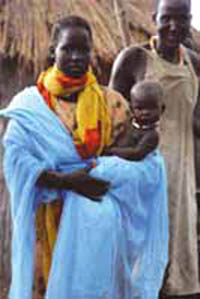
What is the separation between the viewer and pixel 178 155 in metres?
4.13

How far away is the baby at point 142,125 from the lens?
3549mm

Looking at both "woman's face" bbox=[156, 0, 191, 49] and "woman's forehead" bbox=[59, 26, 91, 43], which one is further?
"woman's face" bbox=[156, 0, 191, 49]

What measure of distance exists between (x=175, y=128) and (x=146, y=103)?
1.71 feet

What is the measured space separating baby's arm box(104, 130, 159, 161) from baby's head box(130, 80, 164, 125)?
0.07 metres

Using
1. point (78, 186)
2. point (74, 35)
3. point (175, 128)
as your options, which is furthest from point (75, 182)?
point (175, 128)

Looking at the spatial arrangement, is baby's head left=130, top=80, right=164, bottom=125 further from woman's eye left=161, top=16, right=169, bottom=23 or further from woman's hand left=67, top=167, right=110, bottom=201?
woman's eye left=161, top=16, right=169, bottom=23

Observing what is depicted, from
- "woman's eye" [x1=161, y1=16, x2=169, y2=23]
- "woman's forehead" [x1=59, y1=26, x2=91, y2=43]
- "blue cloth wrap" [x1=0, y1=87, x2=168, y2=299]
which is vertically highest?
"woman's forehead" [x1=59, y1=26, x2=91, y2=43]

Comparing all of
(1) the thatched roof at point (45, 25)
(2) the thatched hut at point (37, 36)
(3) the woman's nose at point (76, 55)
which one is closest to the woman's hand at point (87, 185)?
(3) the woman's nose at point (76, 55)

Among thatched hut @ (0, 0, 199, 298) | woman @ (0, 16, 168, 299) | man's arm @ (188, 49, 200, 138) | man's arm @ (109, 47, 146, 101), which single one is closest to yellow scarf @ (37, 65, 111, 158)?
woman @ (0, 16, 168, 299)

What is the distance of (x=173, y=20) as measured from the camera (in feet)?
13.1

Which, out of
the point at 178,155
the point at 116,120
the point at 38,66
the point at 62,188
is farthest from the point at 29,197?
the point at 38,66

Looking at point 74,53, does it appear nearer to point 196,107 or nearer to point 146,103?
point 146,103

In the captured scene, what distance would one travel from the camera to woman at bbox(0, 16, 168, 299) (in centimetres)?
339

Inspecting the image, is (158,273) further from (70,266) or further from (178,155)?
(178,155)
